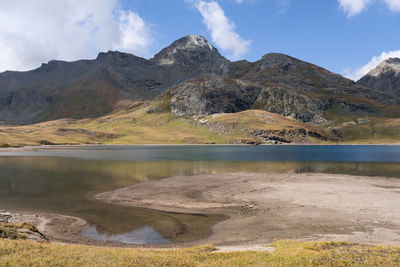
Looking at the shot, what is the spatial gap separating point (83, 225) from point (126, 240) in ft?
28.0

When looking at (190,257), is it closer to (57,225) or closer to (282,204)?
(57,225)

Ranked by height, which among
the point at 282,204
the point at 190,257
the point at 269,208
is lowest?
the point at 269,208

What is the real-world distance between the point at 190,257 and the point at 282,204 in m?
28.2

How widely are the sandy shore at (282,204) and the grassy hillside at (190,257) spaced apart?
7888mm

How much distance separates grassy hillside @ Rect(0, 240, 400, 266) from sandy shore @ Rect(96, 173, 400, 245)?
7.89 meters

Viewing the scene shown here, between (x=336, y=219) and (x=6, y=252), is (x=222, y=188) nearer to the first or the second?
(x=336, y=219)

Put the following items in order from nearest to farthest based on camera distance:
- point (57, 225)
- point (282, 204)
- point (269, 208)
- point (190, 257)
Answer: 1. point (190, 257)
2. point (57, 225)
3. point (269, 208)
4. point (282, 204)

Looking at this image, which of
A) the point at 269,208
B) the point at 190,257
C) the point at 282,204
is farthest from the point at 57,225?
the point at 282,204

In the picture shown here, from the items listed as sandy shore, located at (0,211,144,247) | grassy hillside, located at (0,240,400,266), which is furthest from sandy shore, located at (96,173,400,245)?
sandy shore, located at (0,211,144,247)

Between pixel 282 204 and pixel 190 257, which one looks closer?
pixel 190 257

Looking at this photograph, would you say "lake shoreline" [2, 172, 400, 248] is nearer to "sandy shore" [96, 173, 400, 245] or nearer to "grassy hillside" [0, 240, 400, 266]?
"sandy shore" [96, 173, 400, 245]

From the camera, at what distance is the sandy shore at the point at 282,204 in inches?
1208

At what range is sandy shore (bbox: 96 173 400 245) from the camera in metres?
30.7

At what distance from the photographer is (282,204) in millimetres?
44062
